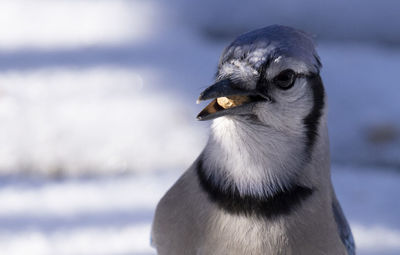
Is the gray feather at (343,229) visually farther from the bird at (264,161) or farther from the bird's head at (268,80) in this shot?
the bird's head at (268,80)

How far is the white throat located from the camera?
1418 mm

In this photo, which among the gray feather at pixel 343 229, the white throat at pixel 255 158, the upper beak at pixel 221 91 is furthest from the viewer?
the gray feather at pixel 343 229

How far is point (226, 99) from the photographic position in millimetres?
1390

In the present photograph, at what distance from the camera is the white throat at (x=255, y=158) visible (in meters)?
1.42

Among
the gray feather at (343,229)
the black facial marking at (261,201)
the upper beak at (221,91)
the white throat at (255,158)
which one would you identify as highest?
the upper beak at (221,91)

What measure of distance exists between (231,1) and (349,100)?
68 centimetres

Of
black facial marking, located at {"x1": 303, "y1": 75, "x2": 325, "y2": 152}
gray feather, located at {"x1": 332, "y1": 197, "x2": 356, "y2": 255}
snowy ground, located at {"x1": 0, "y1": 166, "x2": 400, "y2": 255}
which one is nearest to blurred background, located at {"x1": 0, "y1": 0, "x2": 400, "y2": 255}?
snowy ground, located at {"x1": 0, "y1": 166, "x2": 400, "y2": 255}

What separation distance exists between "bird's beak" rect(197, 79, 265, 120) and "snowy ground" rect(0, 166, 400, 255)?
2.83 feet

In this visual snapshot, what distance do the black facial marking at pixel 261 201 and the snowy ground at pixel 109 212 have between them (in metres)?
0.68

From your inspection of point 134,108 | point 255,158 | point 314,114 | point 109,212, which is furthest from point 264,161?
point 134,108

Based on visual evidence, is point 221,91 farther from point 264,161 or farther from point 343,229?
point 343,229

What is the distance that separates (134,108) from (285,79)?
3.84 feet

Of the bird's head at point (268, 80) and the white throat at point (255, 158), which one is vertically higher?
the bird's head at point (268, 80)

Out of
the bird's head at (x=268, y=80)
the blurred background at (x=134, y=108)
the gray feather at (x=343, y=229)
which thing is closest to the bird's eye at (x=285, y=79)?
the bird's head at (x=268, y=80)
